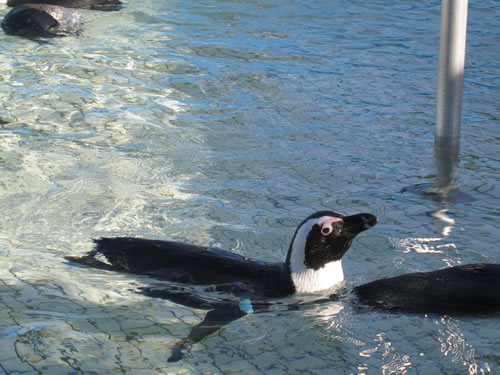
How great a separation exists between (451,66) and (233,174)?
1.77 meters

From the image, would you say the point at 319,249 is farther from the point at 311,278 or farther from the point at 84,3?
the point at 84,3

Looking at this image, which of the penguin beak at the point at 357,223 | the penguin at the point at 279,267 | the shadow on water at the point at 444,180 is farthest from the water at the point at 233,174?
the penguin beak at the point at 357,223

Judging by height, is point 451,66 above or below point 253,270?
above

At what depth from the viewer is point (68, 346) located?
308 cm

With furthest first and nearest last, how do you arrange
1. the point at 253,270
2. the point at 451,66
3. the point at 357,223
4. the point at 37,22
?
the point at 37,22 < the point at 451,66 < the point at 253,270 < the point at 357,223

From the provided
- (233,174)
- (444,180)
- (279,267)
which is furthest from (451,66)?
(279,267)

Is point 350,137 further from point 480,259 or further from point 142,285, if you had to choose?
point 142,285

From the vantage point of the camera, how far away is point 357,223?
146 inches

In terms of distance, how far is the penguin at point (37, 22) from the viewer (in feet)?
32.0

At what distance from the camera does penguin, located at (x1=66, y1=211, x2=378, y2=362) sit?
3.70 meters

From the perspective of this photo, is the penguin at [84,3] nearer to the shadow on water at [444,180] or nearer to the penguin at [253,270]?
the shadow on water at [444,180]

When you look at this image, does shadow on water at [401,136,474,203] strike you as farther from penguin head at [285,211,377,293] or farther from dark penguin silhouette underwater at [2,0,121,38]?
dark penguin silhouette underwater at [2,0,121,38]

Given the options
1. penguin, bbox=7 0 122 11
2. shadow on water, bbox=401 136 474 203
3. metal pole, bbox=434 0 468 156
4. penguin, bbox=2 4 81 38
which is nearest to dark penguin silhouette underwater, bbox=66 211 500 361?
shadow on water, bbox=401 136 474 203

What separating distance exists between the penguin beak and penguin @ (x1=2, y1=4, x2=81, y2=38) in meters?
7.11
